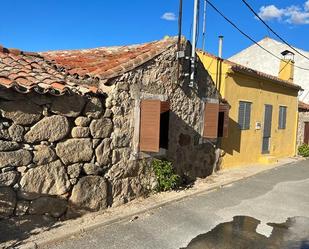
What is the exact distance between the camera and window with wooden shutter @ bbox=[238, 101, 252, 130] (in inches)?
504

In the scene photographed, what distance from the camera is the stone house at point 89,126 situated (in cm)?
549

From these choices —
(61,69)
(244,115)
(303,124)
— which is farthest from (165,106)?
(303,124)

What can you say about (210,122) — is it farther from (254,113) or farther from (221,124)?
(254,113)

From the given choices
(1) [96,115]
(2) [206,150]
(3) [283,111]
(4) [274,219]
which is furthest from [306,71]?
(1) [96,115]

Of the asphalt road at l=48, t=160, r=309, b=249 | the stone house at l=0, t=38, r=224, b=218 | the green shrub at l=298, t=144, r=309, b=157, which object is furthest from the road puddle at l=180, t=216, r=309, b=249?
the green shrub at l=298, t=144, r=309, b=157

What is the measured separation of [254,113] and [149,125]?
7442 mm

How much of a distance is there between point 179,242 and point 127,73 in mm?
3451

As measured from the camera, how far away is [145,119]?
7.45 metres

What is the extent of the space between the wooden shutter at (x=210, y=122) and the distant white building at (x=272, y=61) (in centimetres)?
1625

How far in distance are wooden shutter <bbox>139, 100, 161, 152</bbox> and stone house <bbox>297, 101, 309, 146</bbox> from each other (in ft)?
42.8

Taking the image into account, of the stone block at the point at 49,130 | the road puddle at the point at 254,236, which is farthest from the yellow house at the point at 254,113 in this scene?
the stone block at the point at 49,130

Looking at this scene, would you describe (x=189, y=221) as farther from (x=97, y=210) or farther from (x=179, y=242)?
(x=97, y=210)

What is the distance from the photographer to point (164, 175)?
808cm

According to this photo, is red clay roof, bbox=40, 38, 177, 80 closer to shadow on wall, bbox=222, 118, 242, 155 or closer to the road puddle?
the road puddle
